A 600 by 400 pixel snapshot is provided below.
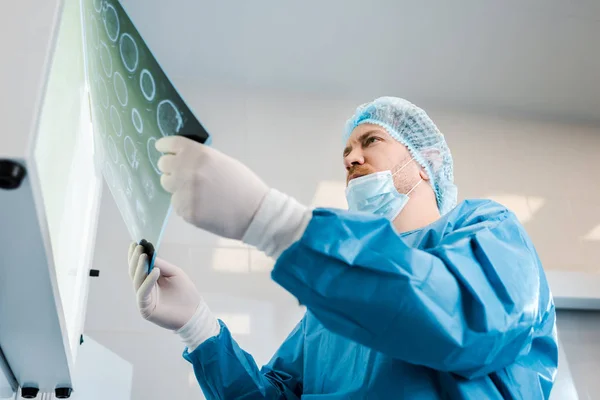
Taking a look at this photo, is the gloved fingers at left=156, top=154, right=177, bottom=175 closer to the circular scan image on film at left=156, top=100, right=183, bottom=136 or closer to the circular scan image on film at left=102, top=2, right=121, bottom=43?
the circular scan image on film at left=156, top=100, right=183, bottom=136

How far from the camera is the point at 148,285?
1.15 meters

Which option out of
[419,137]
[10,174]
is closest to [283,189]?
[419,137]

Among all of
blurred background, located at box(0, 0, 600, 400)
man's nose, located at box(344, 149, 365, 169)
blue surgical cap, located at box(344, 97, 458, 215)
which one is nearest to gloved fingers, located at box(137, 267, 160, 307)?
blurred background, located at box(0, 0, 600, 400)

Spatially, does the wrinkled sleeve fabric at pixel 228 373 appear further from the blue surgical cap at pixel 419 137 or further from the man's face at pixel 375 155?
the blue surgical cap at pixel 419 137

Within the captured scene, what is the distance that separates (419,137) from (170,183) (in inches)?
40.6

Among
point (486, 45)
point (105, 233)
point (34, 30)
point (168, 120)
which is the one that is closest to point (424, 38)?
point (486, 45)

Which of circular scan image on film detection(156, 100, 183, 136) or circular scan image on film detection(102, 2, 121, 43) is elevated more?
circular scan image on film detection(102, 2, 121, 43)

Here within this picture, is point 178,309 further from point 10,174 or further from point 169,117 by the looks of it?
point 10,174

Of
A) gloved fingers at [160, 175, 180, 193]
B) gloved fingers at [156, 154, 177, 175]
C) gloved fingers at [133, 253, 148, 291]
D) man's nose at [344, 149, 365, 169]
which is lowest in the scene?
gloved fingers at [133, 253, 148, 291]

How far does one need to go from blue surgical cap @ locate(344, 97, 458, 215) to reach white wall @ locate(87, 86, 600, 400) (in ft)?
2.66

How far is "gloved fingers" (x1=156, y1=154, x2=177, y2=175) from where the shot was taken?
805 millimetres

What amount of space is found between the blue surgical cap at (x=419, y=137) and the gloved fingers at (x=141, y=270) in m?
0.85

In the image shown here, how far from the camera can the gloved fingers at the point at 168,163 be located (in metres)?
0.81

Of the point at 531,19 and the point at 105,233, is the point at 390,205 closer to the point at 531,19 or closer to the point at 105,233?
the point at 105,233
